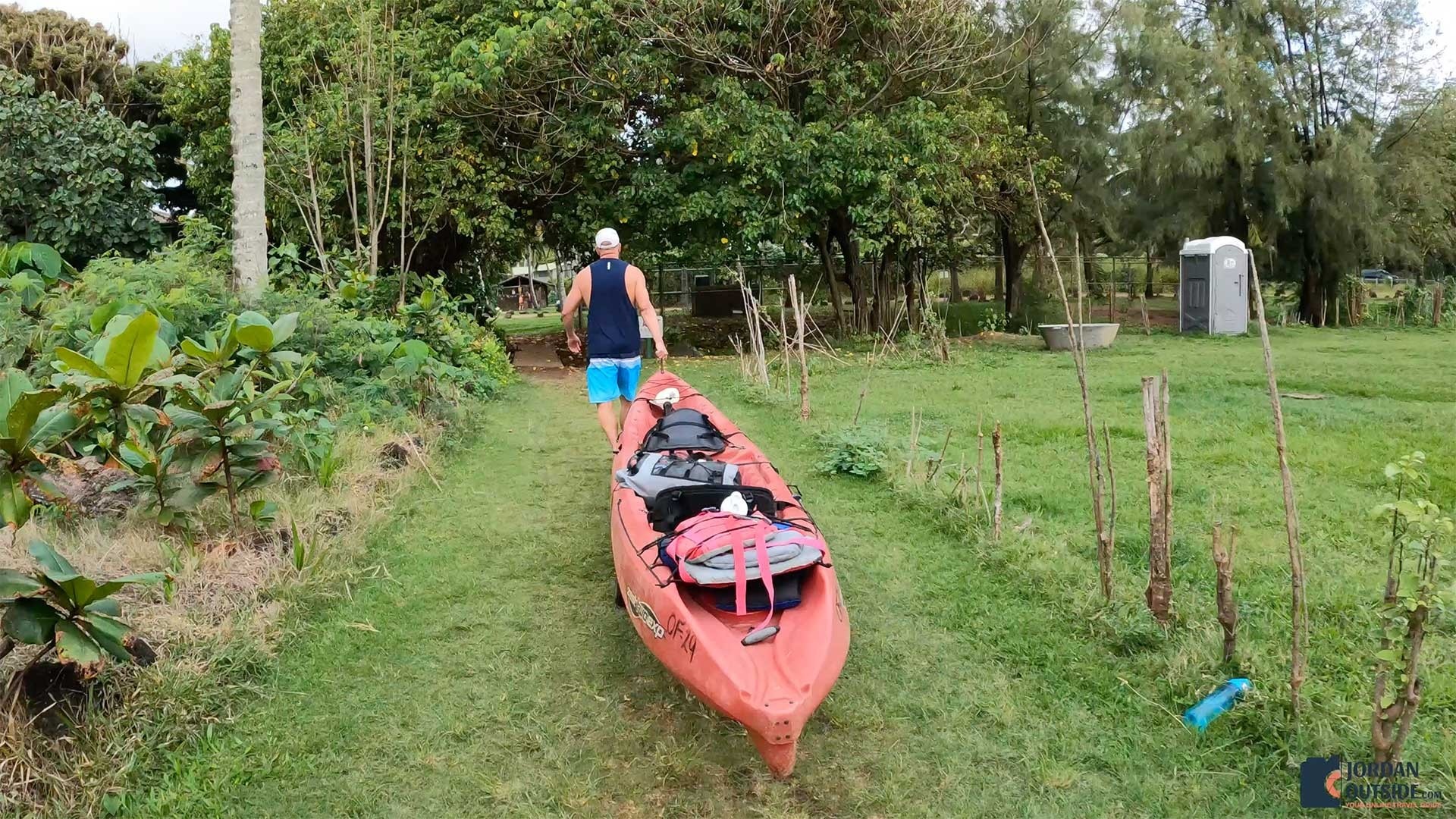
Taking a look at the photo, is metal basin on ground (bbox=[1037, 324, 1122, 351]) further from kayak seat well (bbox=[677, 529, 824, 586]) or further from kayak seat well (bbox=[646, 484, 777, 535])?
kayak seat well (bbox=[677, 529, 824, 586])

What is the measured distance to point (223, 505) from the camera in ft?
14.8

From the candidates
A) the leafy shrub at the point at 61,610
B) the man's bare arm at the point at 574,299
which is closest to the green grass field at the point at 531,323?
the man's bare arm at the point at 574,299

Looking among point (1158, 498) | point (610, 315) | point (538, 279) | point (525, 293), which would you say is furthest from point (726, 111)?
point (538, 279)

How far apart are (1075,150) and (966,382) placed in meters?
9.72

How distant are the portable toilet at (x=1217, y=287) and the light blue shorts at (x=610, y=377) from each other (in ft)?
45.2

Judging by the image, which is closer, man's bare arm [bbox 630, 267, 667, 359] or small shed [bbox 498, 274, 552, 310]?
man's bare arm [bbox 630, 267, 667, 359]

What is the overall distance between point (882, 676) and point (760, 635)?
2.85 feet

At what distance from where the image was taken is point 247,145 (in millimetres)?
7492

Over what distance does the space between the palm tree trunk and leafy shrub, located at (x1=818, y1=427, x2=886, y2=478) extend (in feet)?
15.5

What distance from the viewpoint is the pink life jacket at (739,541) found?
115 inches

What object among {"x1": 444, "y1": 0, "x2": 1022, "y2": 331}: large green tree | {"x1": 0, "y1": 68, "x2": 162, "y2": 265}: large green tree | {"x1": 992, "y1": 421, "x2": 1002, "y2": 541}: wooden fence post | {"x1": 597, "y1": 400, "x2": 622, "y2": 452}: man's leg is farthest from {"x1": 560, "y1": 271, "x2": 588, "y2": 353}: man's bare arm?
{"x1": 0, "y1": 68, "x2": 162, "y2": 265}: large green tree

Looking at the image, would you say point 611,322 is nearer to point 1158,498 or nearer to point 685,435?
point 685,435

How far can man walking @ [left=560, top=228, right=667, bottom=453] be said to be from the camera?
590cm

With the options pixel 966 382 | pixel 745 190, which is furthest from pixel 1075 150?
pixel 966 382
